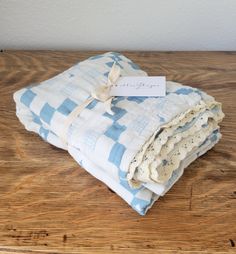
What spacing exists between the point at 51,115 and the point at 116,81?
5.1 inches

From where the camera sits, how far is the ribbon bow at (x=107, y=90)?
60cm

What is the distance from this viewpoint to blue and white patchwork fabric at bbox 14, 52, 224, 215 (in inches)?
21.0

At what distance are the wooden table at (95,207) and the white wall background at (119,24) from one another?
26 centimetres

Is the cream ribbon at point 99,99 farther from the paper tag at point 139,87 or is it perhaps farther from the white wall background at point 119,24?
the white wall background at point 119,24

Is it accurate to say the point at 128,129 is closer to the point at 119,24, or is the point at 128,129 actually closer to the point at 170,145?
the point at 170,145

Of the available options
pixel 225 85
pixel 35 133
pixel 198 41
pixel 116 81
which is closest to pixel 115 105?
pixel 116 81

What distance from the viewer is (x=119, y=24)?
92 centimetres

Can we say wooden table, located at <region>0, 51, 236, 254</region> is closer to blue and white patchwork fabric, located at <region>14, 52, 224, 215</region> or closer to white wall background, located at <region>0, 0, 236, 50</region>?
blue and white patchwork fabric, located at <region>14, 52, 224, 215</region>

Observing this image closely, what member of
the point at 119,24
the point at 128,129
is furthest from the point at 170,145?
the point at 119,24

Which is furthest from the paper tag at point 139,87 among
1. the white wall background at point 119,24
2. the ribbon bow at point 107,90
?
the white wall background at point 119,24

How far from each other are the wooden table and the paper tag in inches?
5.4

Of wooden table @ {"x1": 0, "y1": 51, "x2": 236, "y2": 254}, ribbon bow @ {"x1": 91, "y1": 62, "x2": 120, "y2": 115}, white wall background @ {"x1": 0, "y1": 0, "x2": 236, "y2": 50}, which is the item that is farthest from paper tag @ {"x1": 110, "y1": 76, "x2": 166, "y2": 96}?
white wall background @ {"x1": 0, "y1": 0, "x2": 236, "y2": 50}

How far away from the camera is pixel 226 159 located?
0.63 meters

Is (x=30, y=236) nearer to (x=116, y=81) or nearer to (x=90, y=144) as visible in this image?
(x=90, y=144)
